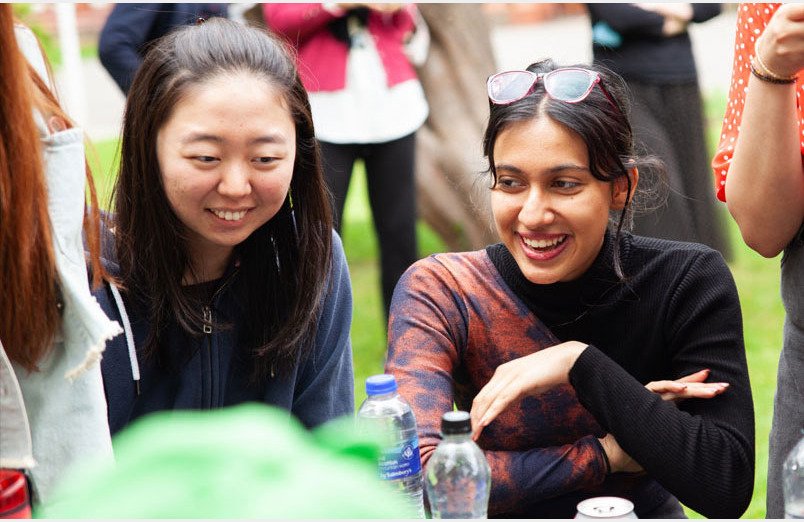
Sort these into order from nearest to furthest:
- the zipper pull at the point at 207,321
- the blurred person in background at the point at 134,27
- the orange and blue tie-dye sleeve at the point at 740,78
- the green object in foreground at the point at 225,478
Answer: the green object in foreground at the point at 225,478 < the orange and blue tie-dye sleeve at the point at 740,78 < the zipper pull at the point at 207,321 < the blurred person in background at the point at 134,27

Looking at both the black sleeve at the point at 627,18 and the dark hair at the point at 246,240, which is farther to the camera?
the black sleeve at the point at 627,18

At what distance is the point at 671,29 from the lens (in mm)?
4266

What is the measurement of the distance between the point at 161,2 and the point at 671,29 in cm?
201

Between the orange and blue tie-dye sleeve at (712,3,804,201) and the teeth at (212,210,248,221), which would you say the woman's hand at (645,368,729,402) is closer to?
the orange and blue tie-dye sleeve at (712,3,804,201)

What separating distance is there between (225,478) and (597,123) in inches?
55.9

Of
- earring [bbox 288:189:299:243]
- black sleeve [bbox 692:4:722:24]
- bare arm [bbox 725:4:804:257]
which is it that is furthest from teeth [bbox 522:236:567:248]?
black sleeve [bbox 692:4:722:24]

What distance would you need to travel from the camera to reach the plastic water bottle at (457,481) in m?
1.63

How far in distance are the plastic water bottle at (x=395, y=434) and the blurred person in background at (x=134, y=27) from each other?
85.5 inches

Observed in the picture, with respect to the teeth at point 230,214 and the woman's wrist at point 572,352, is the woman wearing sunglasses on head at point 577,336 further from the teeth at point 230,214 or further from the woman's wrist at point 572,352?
the teeth at point 230,214

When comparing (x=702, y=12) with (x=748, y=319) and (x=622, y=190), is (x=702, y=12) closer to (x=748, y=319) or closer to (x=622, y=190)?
(x=748, y=319)

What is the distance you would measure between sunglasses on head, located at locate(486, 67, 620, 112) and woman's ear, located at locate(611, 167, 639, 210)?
0.43ft

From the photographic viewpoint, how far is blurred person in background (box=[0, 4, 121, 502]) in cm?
136

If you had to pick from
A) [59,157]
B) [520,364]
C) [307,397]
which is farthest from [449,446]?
[59,157]

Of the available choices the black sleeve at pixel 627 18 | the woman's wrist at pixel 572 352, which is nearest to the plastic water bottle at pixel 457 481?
the woman's wrist at pixel 572 352
